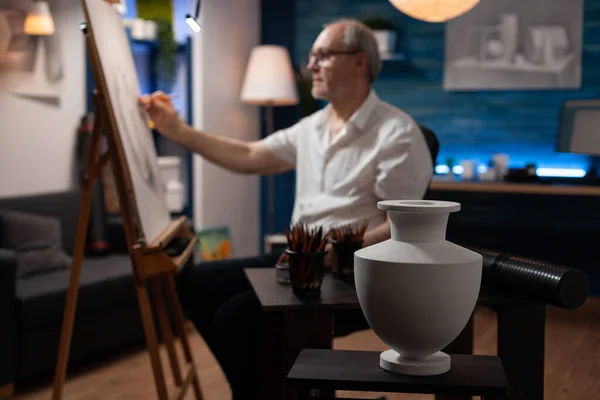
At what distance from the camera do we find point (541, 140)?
16.9 feet

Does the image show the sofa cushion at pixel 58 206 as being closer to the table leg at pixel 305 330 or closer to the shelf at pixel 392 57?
the shelf at pixel 392 57

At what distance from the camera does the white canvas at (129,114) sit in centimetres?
225

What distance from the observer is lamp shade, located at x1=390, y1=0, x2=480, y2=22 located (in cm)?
291

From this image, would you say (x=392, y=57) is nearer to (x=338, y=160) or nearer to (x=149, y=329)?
(x=338, y=160)

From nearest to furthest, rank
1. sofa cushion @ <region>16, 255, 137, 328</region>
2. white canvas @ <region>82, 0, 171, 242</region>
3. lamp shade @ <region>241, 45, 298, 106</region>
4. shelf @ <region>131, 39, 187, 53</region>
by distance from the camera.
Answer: white canvas @ <region>82, 0, 171, 242</region>, sofa cushion @ <region>16, 255, 137, 328</region>, shelf @ <region>131, 39, 187, 53</region>, lamp shade @ <region>241, 45, 298, 106</region>

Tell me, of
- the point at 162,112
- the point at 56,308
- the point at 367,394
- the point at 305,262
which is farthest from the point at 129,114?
the point at 367,394

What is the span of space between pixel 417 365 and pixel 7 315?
7.06ft

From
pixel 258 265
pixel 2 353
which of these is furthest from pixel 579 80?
pixel 2 353

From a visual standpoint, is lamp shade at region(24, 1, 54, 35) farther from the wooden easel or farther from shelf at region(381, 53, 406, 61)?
shelf at region(381, 53, 406, 61)

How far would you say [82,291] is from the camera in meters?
3.36

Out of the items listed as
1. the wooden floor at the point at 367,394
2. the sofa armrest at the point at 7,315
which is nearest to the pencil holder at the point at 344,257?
the wooden floor at the point at 367,394

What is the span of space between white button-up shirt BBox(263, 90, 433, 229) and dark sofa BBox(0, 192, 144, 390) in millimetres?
1157

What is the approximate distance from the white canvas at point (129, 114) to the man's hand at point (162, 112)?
0.12 feet

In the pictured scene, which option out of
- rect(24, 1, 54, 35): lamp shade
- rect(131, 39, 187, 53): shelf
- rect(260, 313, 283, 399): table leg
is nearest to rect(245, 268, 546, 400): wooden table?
rect(260, 313, 283, 399): table leg
